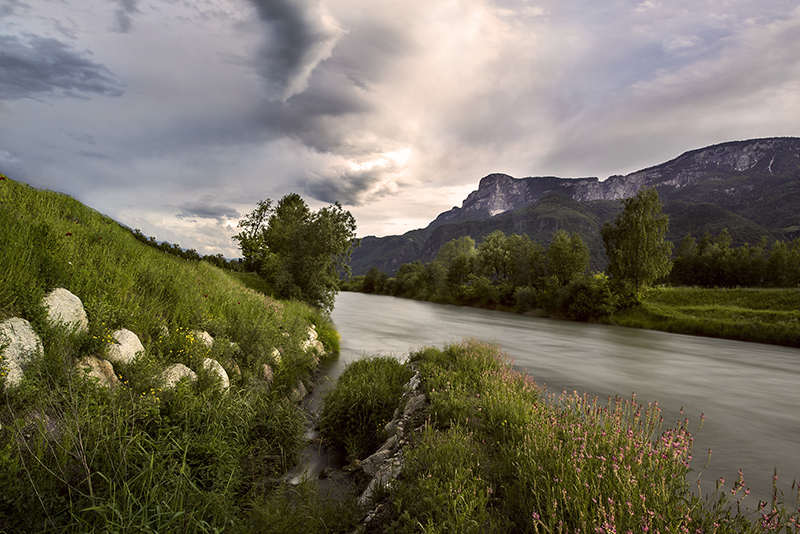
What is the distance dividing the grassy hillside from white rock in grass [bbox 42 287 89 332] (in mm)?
141

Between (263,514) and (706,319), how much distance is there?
42.4 m

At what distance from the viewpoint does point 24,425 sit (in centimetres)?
369

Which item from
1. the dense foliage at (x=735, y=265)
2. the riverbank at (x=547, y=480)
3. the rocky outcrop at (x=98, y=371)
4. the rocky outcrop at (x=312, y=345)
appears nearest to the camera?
the riverbank at (x=547, y=480)

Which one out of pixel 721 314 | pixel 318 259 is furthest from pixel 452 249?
pixel 318 259

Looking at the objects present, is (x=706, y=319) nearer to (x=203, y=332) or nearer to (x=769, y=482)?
(x=769, y=482)

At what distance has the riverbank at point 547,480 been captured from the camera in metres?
3.36

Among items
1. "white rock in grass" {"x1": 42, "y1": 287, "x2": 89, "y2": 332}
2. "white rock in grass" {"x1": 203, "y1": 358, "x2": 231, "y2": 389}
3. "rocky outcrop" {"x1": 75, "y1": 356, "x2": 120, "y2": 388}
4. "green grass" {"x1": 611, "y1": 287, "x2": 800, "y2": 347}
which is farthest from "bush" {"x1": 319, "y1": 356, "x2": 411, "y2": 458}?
"green grass" {"x1": 611, "y1": 287, "x2": 800, "y2": 347}

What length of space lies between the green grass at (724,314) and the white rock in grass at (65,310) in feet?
140

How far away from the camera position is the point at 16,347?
432 cm

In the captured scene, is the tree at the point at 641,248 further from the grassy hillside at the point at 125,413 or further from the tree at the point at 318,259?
the grassy hillside at the point at 125,413

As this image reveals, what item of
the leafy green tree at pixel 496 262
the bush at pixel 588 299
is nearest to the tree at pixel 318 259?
the bush at pixel 588 299

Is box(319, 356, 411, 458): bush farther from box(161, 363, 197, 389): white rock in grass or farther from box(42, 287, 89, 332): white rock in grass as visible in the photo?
box(42, 287, 89, 332): white rock in grass

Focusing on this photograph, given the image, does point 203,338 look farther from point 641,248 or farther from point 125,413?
point 641,248

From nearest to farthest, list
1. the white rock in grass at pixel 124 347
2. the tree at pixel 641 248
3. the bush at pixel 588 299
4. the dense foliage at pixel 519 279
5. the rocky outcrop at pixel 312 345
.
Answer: the white rock in grass at pixel 124 347 → the rocky outcrop at pixel 312 345 → the tree at pixel 641 248 → the bush at pixel 588 299 → the dense foliage at pixel 519 279
